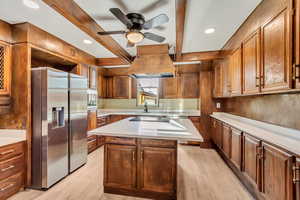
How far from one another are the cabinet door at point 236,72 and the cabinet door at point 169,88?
197 centimetres

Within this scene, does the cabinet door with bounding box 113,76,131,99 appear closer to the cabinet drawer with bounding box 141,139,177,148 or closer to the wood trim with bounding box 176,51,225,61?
the wood trim with bounding box 176,51,225,61

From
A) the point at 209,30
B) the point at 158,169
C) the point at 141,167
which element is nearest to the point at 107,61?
the point at 209,30

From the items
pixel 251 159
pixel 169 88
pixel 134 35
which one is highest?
pixel 134 35

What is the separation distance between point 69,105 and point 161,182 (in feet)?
6.57

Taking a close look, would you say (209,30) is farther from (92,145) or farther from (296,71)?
(92,145)

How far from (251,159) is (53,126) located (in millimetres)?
2941

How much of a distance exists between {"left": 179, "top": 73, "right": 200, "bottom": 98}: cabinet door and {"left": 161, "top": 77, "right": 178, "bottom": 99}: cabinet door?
0.53 feet

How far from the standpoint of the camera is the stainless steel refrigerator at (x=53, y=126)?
7.12ft

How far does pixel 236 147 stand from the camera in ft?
8.02

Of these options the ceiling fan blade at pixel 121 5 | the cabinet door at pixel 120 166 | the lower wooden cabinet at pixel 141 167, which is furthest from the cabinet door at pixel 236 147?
the ceiling fan blade at pixel 121 5

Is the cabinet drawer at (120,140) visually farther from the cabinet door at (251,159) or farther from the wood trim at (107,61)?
the wood trim at (107,61)

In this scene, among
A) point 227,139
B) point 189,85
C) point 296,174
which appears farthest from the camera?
point 189,85

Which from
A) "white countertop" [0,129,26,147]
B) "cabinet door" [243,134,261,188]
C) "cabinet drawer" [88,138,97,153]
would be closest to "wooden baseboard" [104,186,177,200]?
"cabinet door" [243,134,261,188]

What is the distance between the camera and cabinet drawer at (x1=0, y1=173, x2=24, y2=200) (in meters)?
1.86
